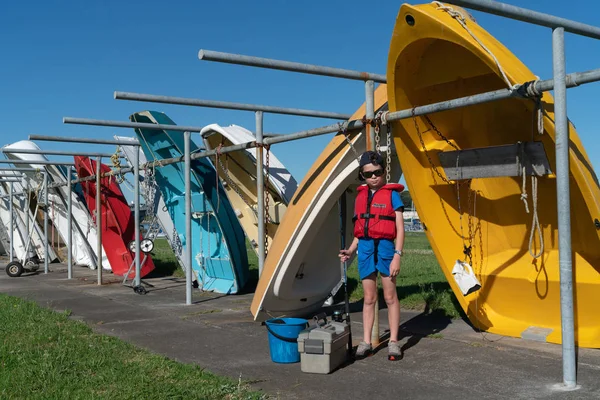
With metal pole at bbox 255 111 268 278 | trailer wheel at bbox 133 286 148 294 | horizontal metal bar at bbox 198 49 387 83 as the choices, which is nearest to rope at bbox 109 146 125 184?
trailer wheel at bbox 133 286 148 294

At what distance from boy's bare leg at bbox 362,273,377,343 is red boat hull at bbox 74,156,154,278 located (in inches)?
412

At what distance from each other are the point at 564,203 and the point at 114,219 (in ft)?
42.2

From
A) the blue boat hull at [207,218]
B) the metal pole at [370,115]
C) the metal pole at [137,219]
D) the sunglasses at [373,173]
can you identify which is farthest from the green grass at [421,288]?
the sunglasses at [373,173]

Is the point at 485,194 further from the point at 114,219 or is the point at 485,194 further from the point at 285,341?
the point at 114,219

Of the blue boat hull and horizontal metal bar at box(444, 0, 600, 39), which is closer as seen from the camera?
horizontal metal bar at box(444, 0, 600, 39)

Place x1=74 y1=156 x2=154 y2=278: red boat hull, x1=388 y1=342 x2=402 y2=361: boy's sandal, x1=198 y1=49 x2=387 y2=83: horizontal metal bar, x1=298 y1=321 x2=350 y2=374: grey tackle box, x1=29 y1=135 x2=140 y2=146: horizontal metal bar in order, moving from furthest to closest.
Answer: x1=74 y1=156 x2=154 y2=278: red boat hull → x1=29 y1=135 x2=140 y2=146: horizontal metal bar → x1=198 y1=49 x2=387 y2=83: horizontal metal bar → x1=388 y1=342 x2=402 y2=361: boy's sandal → x1=298 y1=321 x2=350 y2=374: grey tackle box

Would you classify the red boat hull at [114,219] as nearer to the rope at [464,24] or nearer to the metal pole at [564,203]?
the rope at [464,24]

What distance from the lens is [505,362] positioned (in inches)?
217

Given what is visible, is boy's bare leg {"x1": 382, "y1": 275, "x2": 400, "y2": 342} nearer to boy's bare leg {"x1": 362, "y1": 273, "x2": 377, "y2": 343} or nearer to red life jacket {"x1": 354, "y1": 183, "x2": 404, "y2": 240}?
boy's bare leg {"x1": 362, "y1": 273, "x2": 377, "y2": 343}

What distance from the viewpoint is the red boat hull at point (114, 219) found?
15.7 m

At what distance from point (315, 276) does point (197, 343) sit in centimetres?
227

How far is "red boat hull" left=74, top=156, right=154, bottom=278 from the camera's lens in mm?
15688

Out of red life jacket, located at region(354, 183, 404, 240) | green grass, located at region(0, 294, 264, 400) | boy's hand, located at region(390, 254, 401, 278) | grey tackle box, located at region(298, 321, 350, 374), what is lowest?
green grass, located at region(0, 294, 264, 400)

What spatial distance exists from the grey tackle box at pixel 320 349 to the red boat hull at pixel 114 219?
1070cm
